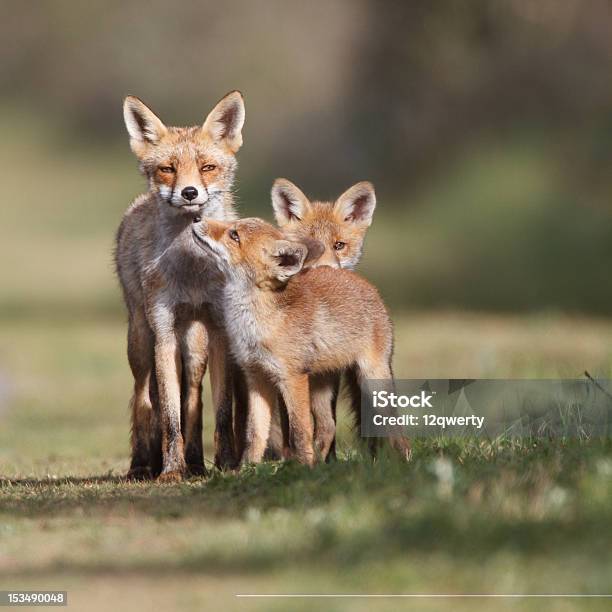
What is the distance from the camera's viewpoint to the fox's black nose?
7066mm

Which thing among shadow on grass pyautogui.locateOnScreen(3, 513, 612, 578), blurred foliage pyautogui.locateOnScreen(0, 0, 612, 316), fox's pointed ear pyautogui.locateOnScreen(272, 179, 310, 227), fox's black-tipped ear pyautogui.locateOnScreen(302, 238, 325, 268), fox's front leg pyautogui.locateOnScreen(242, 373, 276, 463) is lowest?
shadow on grass pyautogui.locateOnScreen(3, 513, 612, 578)

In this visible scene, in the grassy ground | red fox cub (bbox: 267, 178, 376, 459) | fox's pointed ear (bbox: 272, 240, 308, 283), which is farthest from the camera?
red fox cub (bbox: 267, 178, 376, 459)

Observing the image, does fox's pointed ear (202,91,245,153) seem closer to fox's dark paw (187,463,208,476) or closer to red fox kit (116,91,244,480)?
red fox kit (116,91,244,480)

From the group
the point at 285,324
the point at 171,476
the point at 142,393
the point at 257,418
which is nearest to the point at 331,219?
the point at 142,393

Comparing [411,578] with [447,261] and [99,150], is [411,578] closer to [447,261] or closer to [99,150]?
[447,261]

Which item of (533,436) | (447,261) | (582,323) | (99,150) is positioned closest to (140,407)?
(533,436)

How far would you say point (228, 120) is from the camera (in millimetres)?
7637

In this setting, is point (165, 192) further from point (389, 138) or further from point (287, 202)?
point (389, 138)

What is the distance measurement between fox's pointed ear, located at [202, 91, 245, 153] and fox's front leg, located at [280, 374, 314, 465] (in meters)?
1.74

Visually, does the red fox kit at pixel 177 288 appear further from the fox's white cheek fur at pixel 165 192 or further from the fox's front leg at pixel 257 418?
the fox's front leg at pixel 257 418

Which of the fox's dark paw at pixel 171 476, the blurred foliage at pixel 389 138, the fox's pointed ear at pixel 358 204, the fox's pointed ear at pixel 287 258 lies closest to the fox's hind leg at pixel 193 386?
the fox's dark paw at pixel 171 476

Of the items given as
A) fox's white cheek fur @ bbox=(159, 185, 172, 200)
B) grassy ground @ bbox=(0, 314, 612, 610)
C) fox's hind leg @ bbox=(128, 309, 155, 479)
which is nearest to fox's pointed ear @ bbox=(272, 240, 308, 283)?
fox's white cheek fur @ bbox=(159, 185, 172, 200)

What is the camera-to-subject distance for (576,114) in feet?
70.7

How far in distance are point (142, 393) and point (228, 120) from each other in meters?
1.69
